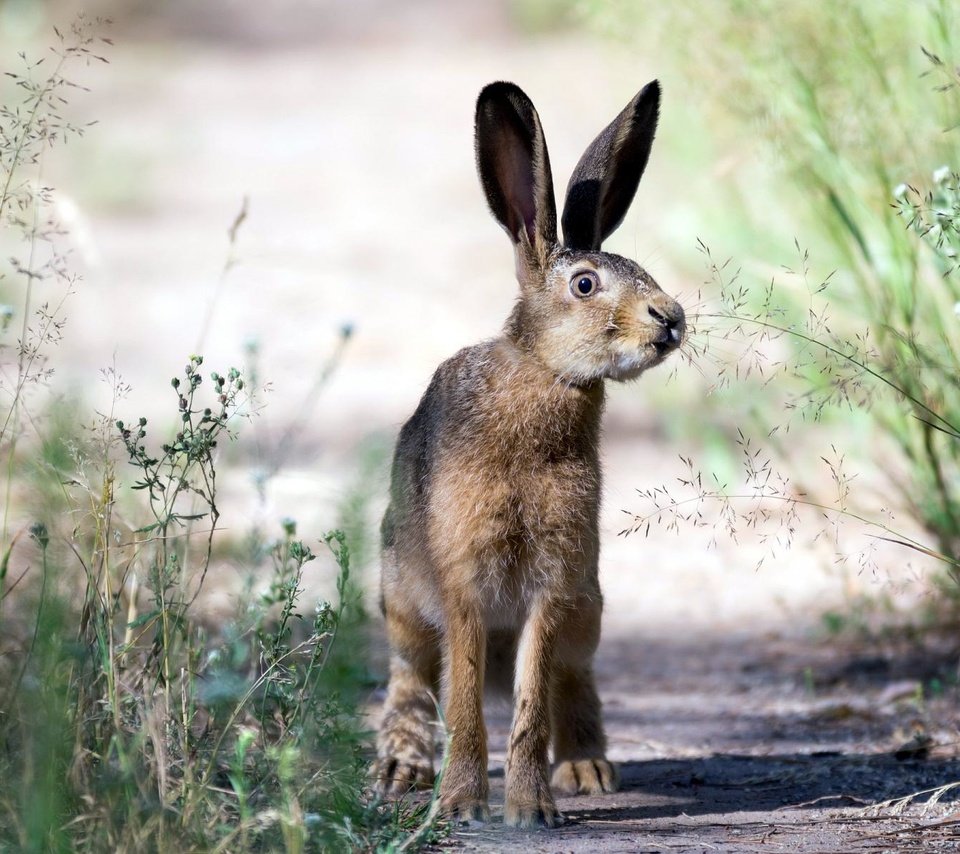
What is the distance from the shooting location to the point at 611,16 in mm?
6062

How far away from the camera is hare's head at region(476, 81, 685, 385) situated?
372cm

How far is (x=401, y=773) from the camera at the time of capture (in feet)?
13.5

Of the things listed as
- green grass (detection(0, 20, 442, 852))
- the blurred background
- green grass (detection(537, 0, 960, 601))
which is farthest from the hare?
green grass (detection(537, 0, 960, 601))

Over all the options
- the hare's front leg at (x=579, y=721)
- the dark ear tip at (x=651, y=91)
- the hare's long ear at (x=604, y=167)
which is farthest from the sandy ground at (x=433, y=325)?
the dark ear tip at (x=651, y=91)

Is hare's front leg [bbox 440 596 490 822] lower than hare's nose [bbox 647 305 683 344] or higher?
lower

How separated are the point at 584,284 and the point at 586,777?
1.46 m

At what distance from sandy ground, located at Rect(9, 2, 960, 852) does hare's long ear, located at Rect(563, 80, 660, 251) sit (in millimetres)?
540

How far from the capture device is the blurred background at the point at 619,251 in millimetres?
5016

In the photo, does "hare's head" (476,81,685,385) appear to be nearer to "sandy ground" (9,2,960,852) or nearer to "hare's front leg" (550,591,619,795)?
"sandy ground" (9,2,960,852)

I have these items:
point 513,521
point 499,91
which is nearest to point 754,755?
point 513,521

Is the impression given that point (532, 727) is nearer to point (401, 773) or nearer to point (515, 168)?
point (401, 773)

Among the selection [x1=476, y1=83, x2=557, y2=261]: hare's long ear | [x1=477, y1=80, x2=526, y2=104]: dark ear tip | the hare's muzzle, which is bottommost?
the hare's muzzle

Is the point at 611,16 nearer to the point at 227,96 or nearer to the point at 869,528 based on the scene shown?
the point at 869,528

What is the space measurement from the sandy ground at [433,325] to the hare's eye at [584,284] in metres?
0.85
